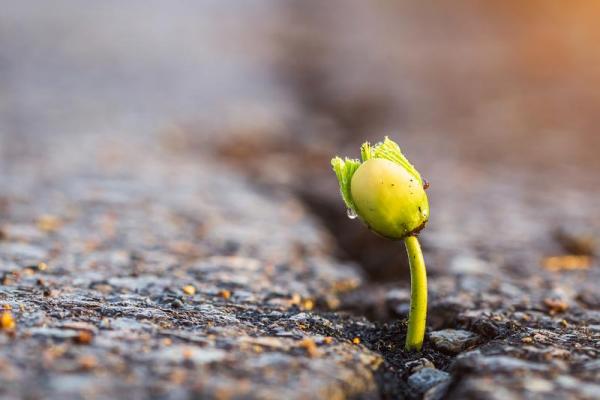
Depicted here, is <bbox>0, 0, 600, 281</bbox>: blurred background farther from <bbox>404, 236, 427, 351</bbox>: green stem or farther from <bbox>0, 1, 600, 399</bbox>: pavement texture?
<bbox>404, 236, 427, 351</bbox>: green stem

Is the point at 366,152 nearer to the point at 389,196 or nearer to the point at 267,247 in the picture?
the point at 389,196

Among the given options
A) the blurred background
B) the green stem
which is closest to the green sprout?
the green stem

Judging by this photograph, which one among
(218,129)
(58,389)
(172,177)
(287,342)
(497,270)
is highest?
(218,129)

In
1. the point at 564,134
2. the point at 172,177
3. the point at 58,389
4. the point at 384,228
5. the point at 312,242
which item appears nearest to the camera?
the point at 58,389

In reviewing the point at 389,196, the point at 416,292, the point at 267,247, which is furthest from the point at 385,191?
the point at 267,247

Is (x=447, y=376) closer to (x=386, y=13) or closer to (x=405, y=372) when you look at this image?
(x=405, y=372)

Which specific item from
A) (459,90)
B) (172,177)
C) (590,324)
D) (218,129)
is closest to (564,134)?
(459,90)
